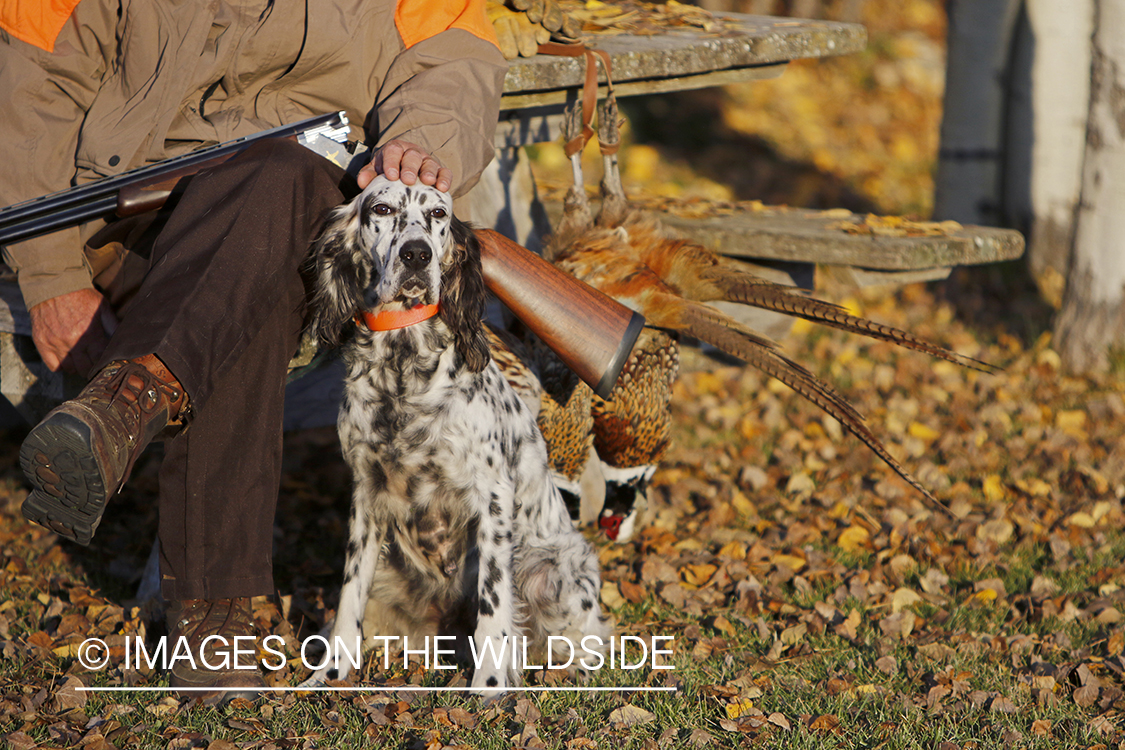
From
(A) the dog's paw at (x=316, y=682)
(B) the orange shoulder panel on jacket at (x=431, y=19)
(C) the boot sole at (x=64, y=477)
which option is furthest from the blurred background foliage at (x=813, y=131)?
(C) the boot sole at (x=64, y=477)

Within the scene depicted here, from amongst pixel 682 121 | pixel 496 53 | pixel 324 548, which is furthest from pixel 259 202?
pixel 682 121

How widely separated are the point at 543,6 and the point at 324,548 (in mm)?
2424

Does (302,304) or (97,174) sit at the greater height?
(97,174)

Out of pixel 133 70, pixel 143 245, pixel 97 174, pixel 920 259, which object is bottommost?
pixel 920 259

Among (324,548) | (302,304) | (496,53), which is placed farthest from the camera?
(324,548)

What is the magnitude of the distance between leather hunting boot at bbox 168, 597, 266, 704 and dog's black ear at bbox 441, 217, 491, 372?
3.37 feet

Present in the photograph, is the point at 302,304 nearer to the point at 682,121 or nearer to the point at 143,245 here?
the point at 143,245

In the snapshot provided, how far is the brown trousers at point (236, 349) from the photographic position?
2.87 metres

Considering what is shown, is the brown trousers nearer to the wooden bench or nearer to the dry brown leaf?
the dry brown leaf

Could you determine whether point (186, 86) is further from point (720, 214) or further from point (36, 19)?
point (720, 214)

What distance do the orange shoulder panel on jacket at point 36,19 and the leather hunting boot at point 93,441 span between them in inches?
53.4

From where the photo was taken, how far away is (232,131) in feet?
11.7

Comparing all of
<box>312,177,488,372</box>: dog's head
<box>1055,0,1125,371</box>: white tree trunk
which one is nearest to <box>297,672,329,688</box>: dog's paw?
<box>312,177,488,372</box>: dog's head

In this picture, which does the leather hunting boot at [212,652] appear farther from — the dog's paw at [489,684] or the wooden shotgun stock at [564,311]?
the wooden shotgun stock at [564,311]
